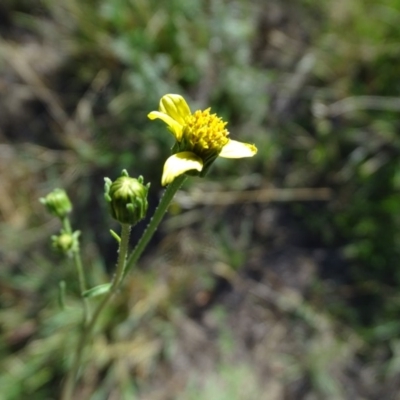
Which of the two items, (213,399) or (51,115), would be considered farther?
(51,115)

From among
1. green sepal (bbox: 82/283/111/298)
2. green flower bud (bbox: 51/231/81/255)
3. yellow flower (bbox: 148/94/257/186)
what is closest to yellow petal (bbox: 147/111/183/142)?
yellow flower (bbox: 148/94/257/186)

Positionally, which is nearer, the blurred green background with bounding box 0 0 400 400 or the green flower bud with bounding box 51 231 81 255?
the green flower bud with bounding box 51 231 81 255

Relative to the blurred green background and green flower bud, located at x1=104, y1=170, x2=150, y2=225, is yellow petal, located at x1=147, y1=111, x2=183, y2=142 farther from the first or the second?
the blurred green background

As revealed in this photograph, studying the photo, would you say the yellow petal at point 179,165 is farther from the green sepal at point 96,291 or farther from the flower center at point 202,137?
the green sepal at point 96,291

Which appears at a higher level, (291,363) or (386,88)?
(386,88)

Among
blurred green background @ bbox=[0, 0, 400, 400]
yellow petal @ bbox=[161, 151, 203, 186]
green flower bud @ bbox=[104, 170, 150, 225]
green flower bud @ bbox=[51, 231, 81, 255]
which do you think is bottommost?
blurred green background @ bbox=[0, 0, 400, 400]

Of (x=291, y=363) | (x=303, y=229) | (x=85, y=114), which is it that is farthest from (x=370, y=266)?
(x=85, y=114)

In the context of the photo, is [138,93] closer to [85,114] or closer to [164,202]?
[85,114]
